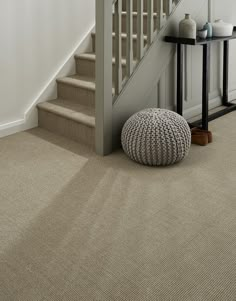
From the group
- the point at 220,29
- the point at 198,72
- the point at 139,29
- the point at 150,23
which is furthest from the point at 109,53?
the point at 198,72

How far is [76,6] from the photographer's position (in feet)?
14.4

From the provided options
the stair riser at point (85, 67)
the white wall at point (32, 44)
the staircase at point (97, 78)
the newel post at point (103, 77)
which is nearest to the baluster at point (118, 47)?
the staircase at point (97, 78)

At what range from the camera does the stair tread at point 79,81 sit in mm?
4127

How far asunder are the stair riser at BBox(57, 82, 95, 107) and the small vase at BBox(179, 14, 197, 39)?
92 cm

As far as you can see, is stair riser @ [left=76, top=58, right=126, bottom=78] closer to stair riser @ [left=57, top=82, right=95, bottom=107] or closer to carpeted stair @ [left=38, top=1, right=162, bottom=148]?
carpeted stair @ [left=38, top=1, right=162, bottom=148]

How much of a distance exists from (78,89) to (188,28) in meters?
1.12

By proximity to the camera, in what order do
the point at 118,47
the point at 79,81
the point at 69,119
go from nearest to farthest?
the point at 118,47
the point at 69,119
the point at 79,81

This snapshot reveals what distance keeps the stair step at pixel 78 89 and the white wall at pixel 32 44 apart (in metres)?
0.15

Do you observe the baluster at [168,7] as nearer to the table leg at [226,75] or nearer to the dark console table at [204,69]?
the dark console table at [204,69]

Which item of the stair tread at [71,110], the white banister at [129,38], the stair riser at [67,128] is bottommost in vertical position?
the stair riser at [67,128]

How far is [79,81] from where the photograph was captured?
169 inches

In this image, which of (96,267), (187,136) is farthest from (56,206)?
(187,136)

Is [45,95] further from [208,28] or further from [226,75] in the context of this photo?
[226,75]

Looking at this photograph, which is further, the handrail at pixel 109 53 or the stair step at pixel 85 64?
the stair step at pixel 85 64
